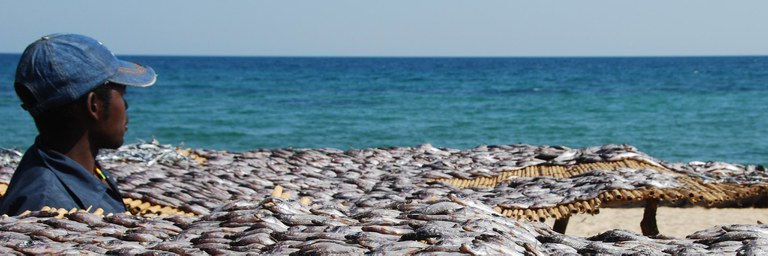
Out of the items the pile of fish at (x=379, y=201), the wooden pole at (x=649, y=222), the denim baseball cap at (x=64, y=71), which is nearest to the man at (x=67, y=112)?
the denim baseball cap at (x=64, y=71)

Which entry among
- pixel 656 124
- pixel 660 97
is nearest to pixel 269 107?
pixel 656 124

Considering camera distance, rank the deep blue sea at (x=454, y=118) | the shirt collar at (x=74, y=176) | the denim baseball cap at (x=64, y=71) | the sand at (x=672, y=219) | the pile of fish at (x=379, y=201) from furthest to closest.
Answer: the deep blue sea at (x=454, y=118)
the sand at (x=672, y=219)
the shirt collar at (x=74, y=176)
the denim baseball cap at (x=64, y=71)
the pile of fish at (x=379, y=201)

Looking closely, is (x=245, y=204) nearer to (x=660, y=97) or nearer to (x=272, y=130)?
(x=272, y=130)

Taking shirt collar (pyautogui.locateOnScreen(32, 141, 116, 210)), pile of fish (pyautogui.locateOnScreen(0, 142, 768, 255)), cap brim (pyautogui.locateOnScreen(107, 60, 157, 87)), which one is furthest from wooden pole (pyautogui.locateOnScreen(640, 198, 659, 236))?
shirt collar (pyautogui.locateOnScreen(32, 141, 116, 210))

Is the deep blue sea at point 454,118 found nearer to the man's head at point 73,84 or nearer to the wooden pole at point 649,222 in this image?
the wooden pole at point 649,222

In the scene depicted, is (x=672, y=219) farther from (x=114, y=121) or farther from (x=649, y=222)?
(x=114, y=121)

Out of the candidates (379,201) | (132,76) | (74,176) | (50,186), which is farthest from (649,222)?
(50,186)

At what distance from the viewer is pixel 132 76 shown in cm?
364

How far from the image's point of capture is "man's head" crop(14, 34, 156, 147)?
3.51 metres

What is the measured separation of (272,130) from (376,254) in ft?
66.3

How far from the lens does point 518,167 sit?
5.99 metres

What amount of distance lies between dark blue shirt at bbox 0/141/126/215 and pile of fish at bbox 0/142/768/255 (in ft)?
0.90

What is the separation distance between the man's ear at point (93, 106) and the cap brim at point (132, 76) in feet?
0.31

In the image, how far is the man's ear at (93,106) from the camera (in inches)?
140
